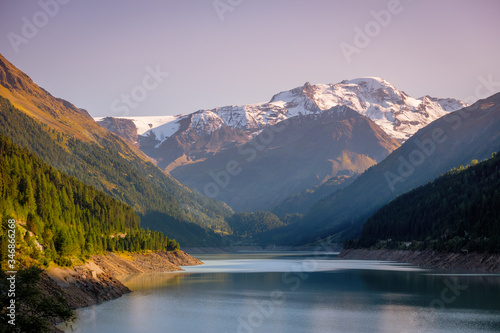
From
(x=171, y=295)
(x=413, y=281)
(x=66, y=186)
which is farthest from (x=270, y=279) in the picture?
(x=66, y=186)

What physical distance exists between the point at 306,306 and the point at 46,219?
216 feet

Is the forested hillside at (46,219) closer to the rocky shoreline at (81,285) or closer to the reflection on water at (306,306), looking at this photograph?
the rocky shoreline at (81,285)

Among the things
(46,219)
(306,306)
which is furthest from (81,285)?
(306,306)

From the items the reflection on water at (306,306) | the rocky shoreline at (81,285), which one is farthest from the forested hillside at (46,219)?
the reflection on water at (306,306)

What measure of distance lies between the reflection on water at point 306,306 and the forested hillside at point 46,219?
47.1 ft

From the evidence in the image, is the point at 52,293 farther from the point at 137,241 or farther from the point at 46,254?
the point at 137,241

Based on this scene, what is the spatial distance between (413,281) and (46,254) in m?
84.5

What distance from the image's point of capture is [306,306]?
103062mm

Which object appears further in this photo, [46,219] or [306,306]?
[46,219]

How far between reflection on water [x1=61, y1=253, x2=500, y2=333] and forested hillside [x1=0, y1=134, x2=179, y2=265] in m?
14.4

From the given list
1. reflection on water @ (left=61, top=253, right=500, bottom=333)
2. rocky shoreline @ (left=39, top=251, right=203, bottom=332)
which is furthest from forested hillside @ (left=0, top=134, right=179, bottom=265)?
reflection on water @ (left=61, top=253, right=500, bottom=333)

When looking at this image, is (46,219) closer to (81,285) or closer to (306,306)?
(81,285)

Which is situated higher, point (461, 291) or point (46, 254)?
point (46, 254)

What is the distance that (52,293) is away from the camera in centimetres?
8612
